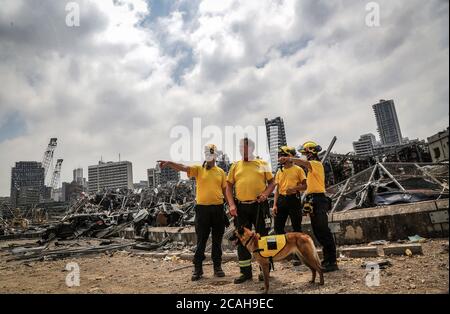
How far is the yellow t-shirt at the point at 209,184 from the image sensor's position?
4.66m

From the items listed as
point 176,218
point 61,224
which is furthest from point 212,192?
point 61,224

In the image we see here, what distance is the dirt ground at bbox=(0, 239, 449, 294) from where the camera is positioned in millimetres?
3400

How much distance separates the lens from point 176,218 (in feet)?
39.6

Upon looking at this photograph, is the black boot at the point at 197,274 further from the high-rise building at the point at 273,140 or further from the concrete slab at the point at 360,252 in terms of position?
the concrete slab at the point at 360,252

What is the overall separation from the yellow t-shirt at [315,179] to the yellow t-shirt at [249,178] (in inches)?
25.8

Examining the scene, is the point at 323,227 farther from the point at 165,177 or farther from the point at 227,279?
the point at 165,177

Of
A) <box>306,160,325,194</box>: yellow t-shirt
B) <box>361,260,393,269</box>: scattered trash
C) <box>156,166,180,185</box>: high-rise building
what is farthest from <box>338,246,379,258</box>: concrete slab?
<box>156,166,180,185</box>: high-rise building

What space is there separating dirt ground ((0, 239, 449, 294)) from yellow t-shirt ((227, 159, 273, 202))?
4.21ft

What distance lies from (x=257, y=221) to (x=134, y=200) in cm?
1986

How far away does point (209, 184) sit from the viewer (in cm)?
470

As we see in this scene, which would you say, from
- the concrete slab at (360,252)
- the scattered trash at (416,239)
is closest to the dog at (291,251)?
the concrete slab at (360,252)

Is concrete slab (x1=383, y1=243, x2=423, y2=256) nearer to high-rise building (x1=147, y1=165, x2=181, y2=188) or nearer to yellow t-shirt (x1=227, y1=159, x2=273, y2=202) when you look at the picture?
yellow t-shirt (x1=227, y1=159, x2=273, y2=202)

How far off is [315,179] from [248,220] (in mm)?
1247

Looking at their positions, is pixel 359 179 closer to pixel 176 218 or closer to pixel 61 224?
pixel 176 218
